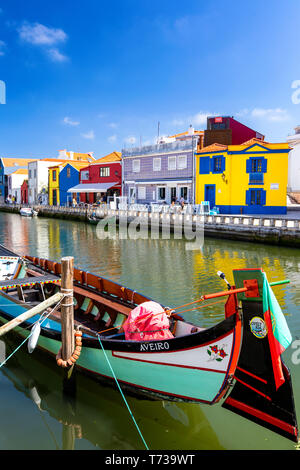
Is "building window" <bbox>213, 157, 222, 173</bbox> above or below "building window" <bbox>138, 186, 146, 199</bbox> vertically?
above

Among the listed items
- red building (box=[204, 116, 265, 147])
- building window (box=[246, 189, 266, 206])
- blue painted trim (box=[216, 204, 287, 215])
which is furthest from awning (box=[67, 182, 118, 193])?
building window (box=[246, 189, 266, 206])

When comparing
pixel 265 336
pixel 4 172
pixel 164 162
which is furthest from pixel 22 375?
pixel 4 172

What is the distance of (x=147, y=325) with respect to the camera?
563cm

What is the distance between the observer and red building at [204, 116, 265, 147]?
116 feet

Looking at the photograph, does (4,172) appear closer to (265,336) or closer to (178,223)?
(178,223)

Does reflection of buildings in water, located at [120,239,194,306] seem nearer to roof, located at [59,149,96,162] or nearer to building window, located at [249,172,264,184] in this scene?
building window, located at [249,172,264,184]

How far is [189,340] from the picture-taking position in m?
4.60

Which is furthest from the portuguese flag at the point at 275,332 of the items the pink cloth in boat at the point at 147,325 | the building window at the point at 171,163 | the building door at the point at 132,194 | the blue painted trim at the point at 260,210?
the building door at the point at 132,194

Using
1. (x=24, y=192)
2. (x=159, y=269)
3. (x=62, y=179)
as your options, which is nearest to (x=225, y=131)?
(x=159, y=269)

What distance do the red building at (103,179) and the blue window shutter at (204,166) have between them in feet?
36.3

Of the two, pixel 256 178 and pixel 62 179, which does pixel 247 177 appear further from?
pixel 62 179

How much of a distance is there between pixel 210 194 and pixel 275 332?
28.4 metres

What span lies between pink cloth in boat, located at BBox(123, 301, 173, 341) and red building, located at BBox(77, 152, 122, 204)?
1339 inches

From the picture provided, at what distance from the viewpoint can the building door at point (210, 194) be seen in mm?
31642
